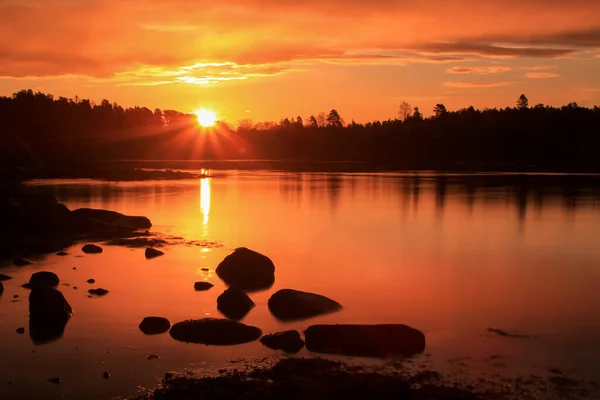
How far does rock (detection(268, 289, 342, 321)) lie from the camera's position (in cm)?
1809

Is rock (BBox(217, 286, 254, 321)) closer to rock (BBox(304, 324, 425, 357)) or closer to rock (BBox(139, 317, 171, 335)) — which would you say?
rock (BBox(139, 317, 171, 335))

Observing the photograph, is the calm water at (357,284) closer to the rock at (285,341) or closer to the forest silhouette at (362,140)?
the rock at (285,341)

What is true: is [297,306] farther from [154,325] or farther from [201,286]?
[201,286]

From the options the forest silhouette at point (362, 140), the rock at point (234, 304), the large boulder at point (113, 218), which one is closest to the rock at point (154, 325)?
the rock at point (234, 304)

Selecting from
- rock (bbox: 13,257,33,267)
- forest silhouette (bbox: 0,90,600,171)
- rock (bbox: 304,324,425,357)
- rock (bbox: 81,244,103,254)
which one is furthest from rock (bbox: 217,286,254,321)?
forest silhouette (bbox: 0,90,600,171)

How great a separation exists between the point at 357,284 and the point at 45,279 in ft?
35.7

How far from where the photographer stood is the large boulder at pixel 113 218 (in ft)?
122

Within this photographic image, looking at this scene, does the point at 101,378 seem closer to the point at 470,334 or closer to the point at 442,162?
the point at 470,334

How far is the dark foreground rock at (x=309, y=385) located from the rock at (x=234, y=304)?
495 centimetres

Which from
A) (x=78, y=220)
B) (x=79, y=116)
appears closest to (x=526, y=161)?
(x=79, y=116)

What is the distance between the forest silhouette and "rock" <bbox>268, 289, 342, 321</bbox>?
110m

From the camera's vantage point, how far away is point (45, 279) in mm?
21891

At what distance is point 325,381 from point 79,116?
172450 millimetres

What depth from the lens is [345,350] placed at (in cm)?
1484
